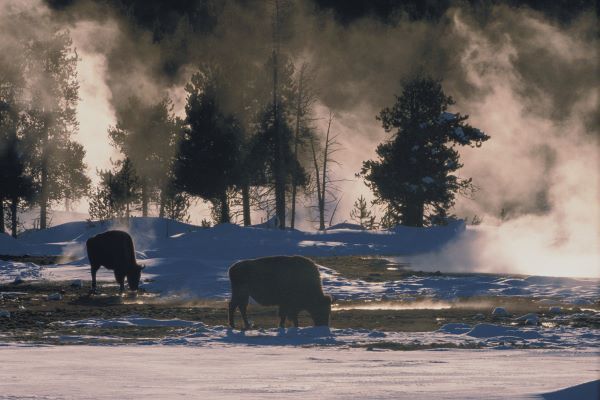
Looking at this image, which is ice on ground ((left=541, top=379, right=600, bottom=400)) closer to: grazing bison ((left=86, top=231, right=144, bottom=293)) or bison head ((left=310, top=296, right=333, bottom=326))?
bison head ((left=310, top=296, right=333, bottom=326))

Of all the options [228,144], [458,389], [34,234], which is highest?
[228,144]

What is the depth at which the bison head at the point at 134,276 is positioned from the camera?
30406mm

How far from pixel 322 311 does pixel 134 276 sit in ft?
36.1

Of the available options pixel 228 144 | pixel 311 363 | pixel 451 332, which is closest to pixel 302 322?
pixel 451 332

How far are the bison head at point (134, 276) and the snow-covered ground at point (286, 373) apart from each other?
13.4 meters

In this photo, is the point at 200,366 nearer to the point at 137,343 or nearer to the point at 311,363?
the point at 311,363

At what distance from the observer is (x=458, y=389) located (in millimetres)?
11391

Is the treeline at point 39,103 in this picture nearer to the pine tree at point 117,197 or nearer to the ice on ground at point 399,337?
the pine tree at point 117,197

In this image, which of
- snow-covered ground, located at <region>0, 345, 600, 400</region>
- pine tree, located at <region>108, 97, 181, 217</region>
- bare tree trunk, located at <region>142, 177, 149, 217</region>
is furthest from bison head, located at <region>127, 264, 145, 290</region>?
bare tree trunk, located at <region>142, 177, 149, 217</region>

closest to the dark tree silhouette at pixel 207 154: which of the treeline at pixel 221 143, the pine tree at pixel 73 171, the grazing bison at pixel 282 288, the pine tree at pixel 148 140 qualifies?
the treeline at pixel 221 143

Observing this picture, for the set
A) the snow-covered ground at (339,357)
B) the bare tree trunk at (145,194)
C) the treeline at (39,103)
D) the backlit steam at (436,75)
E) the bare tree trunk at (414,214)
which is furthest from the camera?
the backlit steam at (436,75)

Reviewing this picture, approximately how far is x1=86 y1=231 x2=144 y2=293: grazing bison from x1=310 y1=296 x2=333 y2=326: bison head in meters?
10.7

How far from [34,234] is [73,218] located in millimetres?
39862

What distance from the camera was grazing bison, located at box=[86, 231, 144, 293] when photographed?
3052cm
